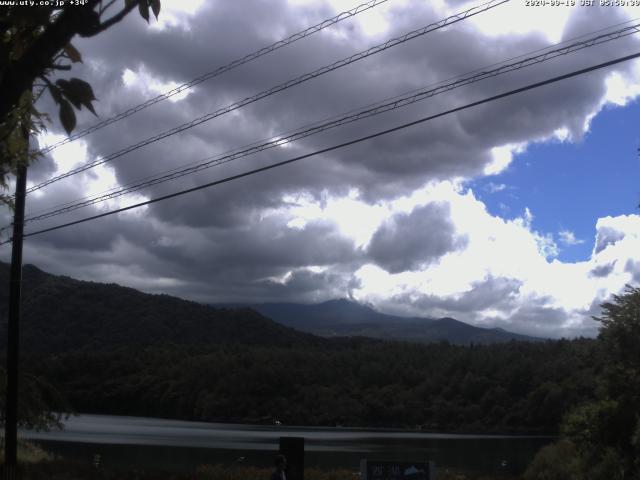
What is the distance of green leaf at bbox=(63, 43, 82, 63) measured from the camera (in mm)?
4723

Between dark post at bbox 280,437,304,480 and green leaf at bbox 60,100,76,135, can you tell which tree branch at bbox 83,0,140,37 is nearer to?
green leaf at bbox 60,100,76,135

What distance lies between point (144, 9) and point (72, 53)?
524mm

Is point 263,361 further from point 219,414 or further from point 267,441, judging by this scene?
point 267,441

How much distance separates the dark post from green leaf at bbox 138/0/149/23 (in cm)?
1287

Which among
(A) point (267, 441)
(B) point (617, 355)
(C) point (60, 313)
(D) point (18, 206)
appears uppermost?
(C) point (60, 313)

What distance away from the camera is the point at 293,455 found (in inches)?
648

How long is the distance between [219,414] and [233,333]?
199 ft

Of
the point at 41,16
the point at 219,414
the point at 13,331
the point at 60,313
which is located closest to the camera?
the point at 41,16

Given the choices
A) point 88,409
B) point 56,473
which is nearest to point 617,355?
point 56,473

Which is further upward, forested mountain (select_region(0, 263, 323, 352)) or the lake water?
forested mountain (select_region(0, 263, 323, 352))

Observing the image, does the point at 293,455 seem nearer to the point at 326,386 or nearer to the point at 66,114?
the point at 66,114

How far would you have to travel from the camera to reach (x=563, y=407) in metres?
96.2

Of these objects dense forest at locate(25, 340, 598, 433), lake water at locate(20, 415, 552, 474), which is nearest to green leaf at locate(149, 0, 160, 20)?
lake water at locate(20, 415, 552, 474)

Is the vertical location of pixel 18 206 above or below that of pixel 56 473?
above
